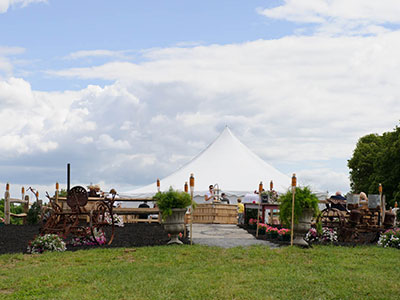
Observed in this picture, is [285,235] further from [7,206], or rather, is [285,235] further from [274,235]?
[7,206]

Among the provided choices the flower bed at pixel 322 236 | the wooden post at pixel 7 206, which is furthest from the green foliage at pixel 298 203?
the wooden post at pixel 7 206

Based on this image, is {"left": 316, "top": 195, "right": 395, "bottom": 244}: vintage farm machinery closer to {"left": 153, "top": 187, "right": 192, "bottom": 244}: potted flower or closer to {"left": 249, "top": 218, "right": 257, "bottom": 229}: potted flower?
{"left": 153, "top": 187, "right": 192, "bottom": 244}: potted flower

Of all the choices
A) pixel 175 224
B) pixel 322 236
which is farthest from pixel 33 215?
pixel 322 236

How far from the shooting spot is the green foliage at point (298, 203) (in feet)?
44.4

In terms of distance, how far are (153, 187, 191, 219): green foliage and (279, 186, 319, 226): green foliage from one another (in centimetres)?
248

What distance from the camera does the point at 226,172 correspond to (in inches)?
1192

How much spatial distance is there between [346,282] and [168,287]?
3006mm

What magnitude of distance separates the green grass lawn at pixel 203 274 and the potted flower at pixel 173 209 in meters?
0.83

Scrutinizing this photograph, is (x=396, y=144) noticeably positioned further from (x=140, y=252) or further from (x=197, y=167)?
(x=140, y=252)

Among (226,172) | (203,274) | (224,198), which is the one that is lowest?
(203,274)

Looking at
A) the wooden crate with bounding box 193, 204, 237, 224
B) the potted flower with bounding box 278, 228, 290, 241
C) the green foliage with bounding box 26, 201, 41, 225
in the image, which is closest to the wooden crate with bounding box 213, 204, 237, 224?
the wooden crate with bounding box 193, 204, 237, 224

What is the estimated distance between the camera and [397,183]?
38312mm

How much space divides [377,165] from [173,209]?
30.6m

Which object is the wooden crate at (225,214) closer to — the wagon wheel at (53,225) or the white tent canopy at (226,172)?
the white tent canopy at (226,172)
